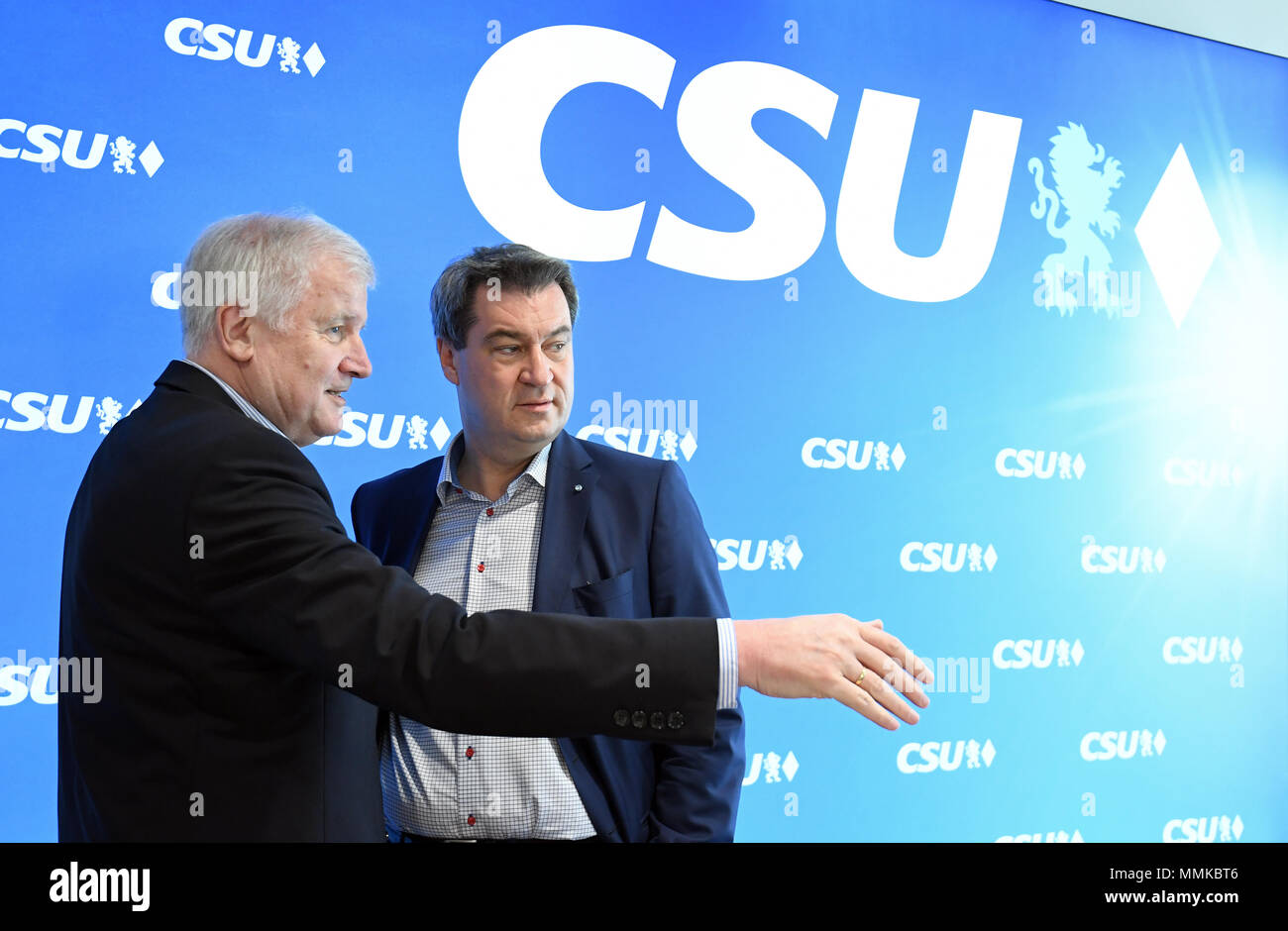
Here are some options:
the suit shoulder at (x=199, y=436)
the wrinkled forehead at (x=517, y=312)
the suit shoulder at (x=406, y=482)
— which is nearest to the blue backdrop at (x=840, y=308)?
the suit shoulder at (x=406, y=482)

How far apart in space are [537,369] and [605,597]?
0.51m

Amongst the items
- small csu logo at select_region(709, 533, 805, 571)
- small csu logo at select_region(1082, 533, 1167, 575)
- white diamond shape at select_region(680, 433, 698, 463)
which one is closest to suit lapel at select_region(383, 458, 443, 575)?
white diamond shape at select_region(680, 433, 698, 463)

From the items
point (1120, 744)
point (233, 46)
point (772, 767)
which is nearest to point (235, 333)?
point (233, 46)

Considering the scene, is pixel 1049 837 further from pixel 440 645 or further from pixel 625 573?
pixel 440 645

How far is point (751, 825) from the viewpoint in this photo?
3.19 meters

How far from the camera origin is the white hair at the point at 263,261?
5.07ft

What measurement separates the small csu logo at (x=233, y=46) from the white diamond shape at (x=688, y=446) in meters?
1.48

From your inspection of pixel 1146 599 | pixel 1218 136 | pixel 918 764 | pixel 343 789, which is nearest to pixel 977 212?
pixel 1218 136

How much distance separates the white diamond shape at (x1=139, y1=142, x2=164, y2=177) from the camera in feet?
8.57

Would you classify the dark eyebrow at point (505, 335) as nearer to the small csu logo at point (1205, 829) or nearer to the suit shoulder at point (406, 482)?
the suit shoulder at point (406, 482)

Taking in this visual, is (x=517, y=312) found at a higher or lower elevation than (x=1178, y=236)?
lower

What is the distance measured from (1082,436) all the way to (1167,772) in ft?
4.37

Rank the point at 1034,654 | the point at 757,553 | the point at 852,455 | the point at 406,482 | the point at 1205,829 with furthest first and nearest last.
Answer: the point at 1205,829
the point at 1034,654
the point at 852,455
the point at 757,553
the point at 406,482

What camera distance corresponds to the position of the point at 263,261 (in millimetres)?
1594
